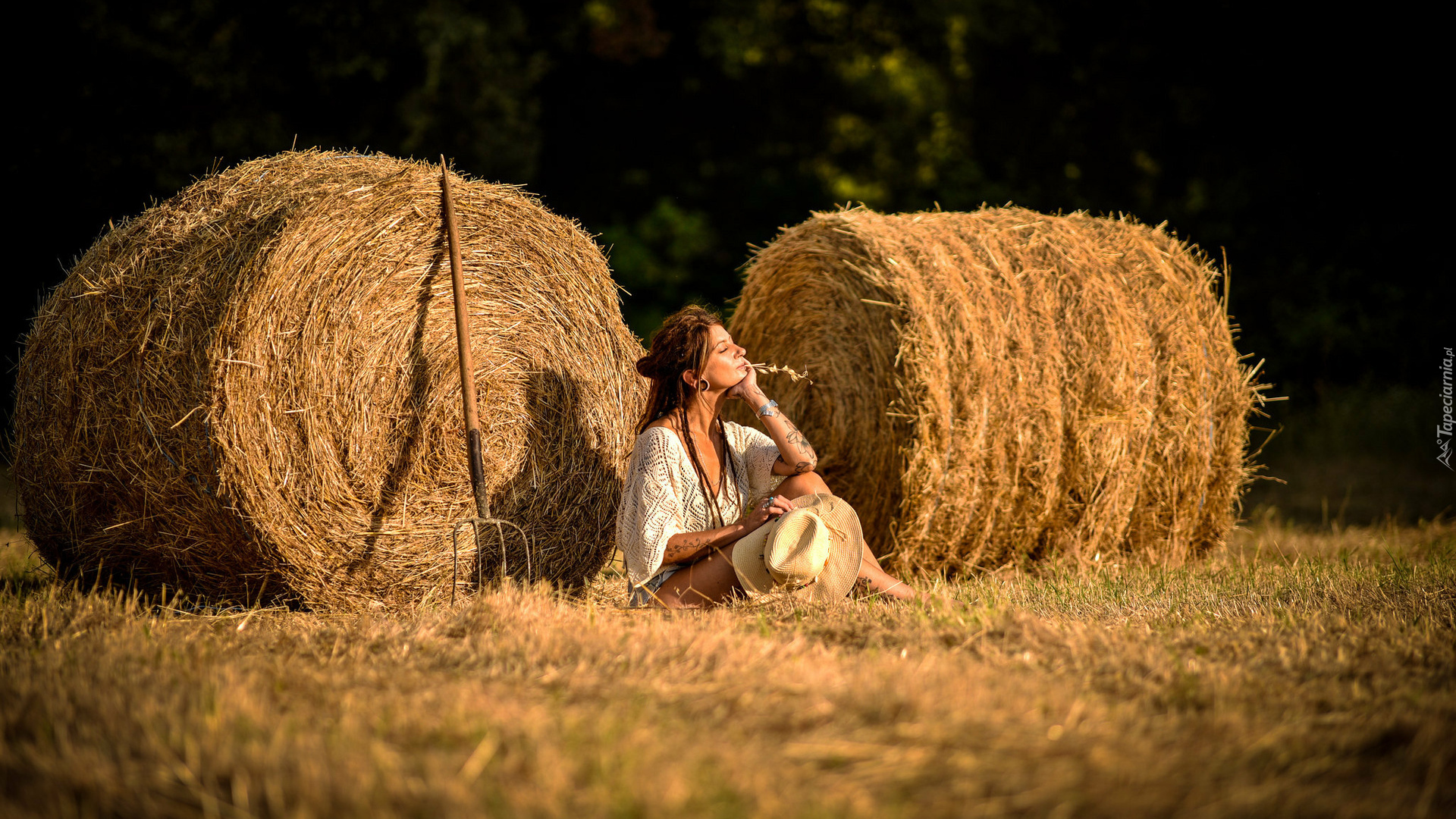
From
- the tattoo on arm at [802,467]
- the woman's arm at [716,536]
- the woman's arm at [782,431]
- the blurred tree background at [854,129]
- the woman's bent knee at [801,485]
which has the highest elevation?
the blurred tree background at [854,129]

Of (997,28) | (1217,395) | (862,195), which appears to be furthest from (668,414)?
(997,28)

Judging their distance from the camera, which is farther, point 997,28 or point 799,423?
point 997,28

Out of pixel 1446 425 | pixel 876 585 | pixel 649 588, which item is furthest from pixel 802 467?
pixel 1446 425

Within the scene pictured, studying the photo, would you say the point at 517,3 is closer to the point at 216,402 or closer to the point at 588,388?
the point at 588,388

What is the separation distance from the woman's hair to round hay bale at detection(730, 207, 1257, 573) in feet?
3.05

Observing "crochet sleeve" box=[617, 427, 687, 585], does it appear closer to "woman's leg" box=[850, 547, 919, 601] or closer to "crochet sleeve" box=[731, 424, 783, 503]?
"woman's leg" box=[850, 547, 919, 601]

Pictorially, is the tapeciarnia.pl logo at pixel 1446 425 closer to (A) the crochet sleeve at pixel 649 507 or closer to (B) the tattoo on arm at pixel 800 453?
(B) the tattoo on arm at pixel 800 453

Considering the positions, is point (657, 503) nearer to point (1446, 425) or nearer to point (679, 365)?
point (679, 365)

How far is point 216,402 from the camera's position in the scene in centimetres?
414

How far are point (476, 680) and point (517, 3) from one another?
518 inches

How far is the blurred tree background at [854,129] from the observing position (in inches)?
448

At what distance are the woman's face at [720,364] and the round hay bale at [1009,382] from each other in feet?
2.65

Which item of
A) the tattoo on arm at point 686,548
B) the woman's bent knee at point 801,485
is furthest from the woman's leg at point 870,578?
the tattoo on arm at point 686,548

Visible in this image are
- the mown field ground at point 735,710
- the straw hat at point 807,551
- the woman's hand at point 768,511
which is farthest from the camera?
the woman's hand at point 768,511
